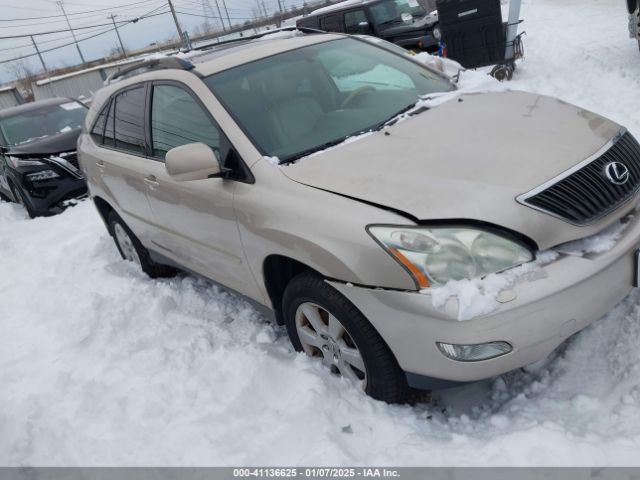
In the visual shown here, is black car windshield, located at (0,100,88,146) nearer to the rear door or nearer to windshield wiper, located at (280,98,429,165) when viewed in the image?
the rear door

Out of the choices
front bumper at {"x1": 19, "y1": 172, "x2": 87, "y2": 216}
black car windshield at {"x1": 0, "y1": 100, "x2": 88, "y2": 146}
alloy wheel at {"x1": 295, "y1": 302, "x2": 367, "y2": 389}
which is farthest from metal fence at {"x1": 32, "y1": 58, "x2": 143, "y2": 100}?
alloy wheel at {"x1": 295, "y1": 302, "x2": 367, "y2": 389}

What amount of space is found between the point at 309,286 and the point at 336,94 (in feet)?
→ 4.46

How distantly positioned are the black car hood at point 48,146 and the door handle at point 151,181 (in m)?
4.70

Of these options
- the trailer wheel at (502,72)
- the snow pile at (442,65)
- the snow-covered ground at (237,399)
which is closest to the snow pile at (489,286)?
the snow-covered ground at (237,399)

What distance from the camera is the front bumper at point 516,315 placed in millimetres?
2029

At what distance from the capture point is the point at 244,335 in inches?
133

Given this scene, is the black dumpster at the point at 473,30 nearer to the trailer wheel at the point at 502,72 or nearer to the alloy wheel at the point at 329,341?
the trailer wheel at the point at 502,72

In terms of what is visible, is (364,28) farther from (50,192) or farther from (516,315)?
(516,315)

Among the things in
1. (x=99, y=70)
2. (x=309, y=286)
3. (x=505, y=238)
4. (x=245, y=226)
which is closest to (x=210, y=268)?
(x=245, y=226)

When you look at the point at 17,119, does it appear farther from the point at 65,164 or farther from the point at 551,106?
the point at 551,106

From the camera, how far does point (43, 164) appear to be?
7.39m

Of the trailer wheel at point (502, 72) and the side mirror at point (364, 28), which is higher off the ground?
the side mirror at point (364, 28)

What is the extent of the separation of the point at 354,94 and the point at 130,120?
1753 mm

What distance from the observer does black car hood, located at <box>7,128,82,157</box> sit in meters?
7.49
